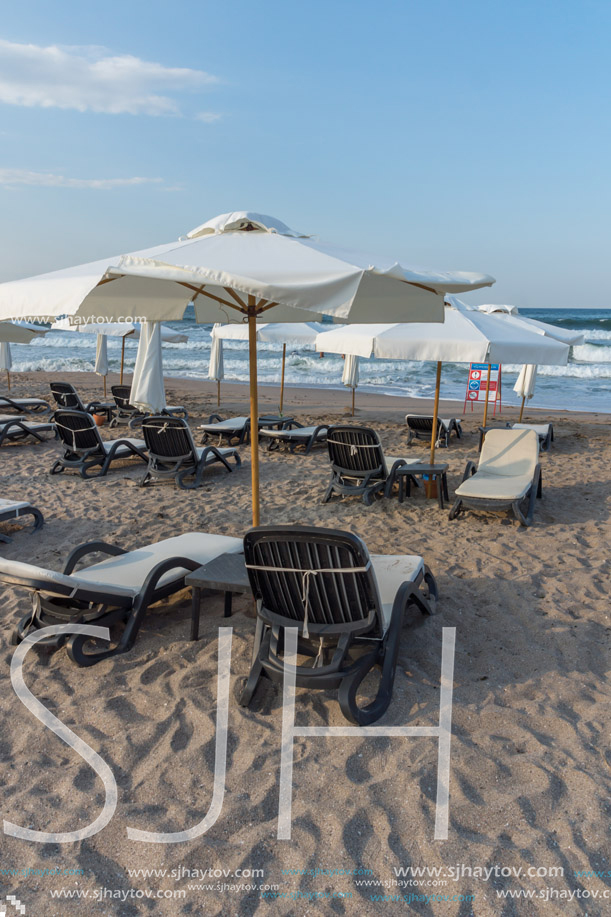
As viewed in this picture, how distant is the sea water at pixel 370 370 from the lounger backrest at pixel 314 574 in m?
17.3

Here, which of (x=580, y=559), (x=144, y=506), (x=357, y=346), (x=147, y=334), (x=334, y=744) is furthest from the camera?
(x=147, y=334)

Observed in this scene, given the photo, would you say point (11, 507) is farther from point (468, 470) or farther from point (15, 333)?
point (15, 333)

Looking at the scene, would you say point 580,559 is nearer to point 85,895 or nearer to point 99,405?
point 85,895

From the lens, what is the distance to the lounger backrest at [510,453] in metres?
7.16

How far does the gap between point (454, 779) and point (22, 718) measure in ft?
6.67

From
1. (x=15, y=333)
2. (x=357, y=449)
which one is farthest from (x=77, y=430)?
(x=15, y=333)

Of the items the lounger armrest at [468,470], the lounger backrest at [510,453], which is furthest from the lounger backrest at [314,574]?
the lounger backrest at [510,453]

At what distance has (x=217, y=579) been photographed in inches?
142

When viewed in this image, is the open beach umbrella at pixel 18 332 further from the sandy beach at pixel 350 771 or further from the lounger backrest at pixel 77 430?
the sandy beach at pixel 350 771

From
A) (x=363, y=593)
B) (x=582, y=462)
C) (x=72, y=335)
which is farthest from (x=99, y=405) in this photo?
(x=72, y=335)

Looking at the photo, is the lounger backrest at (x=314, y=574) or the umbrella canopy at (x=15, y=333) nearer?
the lounger backrest at (x=314, y=574)

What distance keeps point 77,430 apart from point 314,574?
622 cm

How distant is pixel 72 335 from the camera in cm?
4497

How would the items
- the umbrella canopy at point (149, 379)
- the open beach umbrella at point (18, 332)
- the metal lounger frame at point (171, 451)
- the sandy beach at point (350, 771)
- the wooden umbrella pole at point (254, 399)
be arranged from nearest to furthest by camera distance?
the sandy beach at point (350, 771)
the wooden umbrella pole at point (254, 399)
the metal lounger frame at point (171, 451)
the umbrella canopy at point (149, 379)
the open beach umbrella at point (18, 332)
